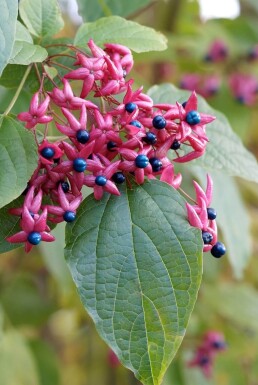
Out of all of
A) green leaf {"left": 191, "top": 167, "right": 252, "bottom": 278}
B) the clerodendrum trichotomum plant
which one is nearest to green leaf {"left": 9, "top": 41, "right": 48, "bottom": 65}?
the clerodendrum trichotomum plant

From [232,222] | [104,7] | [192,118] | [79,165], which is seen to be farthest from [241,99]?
[79,165]

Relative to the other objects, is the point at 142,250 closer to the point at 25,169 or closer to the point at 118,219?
the point at 118,219

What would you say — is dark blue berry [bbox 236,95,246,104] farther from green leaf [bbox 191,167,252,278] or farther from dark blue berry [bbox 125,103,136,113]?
dark blue berry [bbox 125,103,136,113]

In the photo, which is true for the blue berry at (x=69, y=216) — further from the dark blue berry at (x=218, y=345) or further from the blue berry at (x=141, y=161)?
the dark blue berry at (x=218, y=345)

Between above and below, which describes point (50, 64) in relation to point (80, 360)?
above

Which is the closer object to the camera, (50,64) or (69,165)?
(69,165)

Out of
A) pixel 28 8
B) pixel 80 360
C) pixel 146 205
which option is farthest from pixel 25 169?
pixel 80 360

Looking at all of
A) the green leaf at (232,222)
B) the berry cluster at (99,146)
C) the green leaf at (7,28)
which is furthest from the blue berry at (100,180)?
the green leaf at (232,222)
